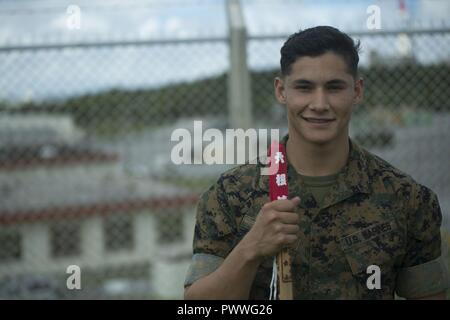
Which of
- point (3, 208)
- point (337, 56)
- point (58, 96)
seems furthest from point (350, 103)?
point (3, 208)

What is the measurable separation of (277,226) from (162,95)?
8.29 ft

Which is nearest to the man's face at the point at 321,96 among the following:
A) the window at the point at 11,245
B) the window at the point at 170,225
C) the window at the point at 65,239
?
the window at the point at 170,225

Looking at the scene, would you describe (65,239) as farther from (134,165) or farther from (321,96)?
(321,96)

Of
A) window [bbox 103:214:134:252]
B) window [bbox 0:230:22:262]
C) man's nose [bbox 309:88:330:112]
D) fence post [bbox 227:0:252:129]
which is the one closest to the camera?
man's nose [bbox 309:88:330:112]

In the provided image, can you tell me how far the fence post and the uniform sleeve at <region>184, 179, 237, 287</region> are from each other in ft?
5.79

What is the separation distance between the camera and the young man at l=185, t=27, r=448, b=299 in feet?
6.06

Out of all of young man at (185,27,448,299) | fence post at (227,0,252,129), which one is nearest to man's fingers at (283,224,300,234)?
young man at (185,27,448,299)

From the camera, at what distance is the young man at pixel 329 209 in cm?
185

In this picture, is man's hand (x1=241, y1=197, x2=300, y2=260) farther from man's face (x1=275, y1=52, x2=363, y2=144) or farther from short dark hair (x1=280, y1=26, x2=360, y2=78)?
short dark hair (x1=280, y1=26, x2=360, y2=78)

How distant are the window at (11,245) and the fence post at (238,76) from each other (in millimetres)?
1734

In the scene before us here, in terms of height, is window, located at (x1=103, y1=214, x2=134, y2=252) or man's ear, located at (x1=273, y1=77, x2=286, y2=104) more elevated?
man's ear, located at (x1=273, y1=77, x2=286, y2=104)

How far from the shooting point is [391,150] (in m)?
4.14

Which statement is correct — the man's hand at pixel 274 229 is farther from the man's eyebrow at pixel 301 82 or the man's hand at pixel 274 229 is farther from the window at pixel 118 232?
the window at pixel 118 232

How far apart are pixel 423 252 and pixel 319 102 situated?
579mm
